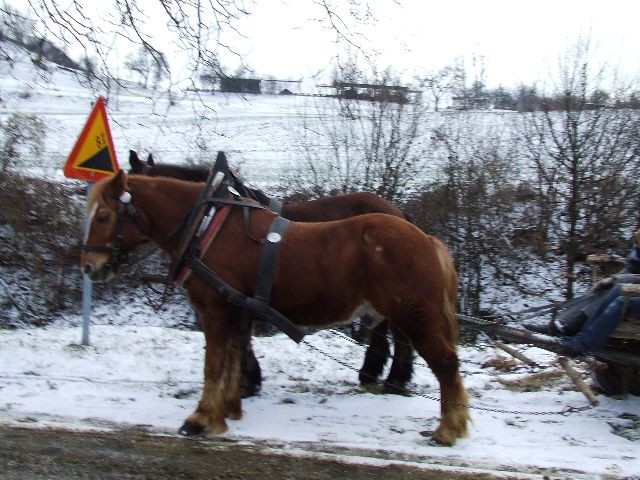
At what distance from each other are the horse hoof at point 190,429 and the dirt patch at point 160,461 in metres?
0.05

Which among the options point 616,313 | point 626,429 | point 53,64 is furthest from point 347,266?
point 53,64

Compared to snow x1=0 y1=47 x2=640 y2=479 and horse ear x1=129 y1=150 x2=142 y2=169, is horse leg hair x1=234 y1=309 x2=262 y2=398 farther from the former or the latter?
horse ear x1=129 y1=150 x2=142 y2=169

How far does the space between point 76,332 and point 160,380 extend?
1.80 metres

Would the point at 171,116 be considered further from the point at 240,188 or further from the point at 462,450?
the point at 462,450

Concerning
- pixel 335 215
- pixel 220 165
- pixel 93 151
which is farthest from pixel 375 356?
pixel 93 151

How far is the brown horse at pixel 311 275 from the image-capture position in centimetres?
440

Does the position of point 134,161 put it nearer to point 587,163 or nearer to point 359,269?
point 359,269

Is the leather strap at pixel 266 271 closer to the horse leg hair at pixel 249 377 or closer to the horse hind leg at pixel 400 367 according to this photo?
the horse leg hair at pixel 249 377

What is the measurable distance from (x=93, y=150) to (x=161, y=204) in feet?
6.73

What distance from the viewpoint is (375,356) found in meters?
6.03

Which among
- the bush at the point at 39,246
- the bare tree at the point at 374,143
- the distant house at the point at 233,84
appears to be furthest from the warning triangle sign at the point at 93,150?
the bare tree at the point at 374,143

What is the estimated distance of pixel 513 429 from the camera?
4.70m

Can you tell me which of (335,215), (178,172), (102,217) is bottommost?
(335,215)

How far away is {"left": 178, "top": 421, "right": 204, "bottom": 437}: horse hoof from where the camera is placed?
4.45 meters
